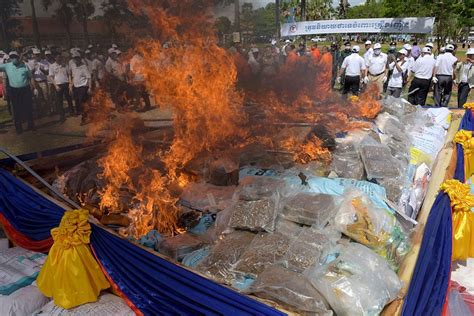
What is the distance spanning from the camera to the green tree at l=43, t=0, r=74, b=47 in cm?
482

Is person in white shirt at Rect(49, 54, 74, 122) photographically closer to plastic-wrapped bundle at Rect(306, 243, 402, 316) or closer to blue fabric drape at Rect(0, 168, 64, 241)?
blue fabric drape at Rect(0, 168, 64, 241)

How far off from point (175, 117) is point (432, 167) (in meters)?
3.68

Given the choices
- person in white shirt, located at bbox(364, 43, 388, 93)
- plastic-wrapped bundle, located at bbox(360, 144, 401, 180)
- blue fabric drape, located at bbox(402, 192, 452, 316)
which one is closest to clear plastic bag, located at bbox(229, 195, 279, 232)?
blue fabric drape, located at bbox(402, 192, 452, 316)

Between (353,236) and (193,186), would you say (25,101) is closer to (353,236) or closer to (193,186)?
(193,186)

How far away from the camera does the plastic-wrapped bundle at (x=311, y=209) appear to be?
2871 millimetres

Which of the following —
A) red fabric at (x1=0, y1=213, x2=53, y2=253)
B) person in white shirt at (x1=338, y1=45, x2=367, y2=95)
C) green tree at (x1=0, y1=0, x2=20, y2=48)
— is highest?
green tree at (x1=0, y1=0, x2=20, y2=48)

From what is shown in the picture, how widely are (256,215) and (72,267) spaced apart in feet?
4.48

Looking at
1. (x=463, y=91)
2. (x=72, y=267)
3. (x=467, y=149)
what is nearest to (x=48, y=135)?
(x=72, y=267)

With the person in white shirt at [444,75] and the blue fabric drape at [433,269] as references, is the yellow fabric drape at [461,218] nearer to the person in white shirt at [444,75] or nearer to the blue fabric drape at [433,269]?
the blue fabric drape at [433,269]

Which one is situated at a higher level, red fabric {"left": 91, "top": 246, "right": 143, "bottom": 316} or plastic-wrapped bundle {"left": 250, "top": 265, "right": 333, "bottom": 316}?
plastic-wrapped bundle {"left": 250, "top": 265, "right": 333, "bottom": 316}

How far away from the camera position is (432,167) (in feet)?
15.5

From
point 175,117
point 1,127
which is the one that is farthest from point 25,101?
point 175,117

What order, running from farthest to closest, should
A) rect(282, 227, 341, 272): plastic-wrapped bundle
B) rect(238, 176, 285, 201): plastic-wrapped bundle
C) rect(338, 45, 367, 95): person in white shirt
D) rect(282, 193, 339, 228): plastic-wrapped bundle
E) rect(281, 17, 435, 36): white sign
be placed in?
rect(281, 17, 435, 36): white sign < rect(338, 45, 367, 95): person in white shirt < rect(238, 176, 285, 201): plastic-wrapped bundle < rect(282, 193, 339, 228): plastic-wrapped bundle < rect(282, 227, 341, 272): plastic-wrapped bundle

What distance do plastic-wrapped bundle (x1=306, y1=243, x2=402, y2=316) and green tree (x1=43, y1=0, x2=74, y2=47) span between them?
4.58 m
